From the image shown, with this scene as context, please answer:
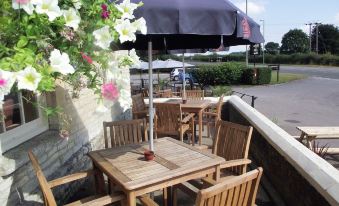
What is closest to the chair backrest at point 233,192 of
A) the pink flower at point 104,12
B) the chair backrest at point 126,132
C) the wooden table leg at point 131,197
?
the wooden table leg at point 131,197

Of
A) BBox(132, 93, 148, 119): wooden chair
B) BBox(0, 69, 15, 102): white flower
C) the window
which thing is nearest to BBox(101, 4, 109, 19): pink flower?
BBox(0, 69, 15, 102): white flower

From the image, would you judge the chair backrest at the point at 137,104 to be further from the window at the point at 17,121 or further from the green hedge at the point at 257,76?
the green hedge at the point at 257,76

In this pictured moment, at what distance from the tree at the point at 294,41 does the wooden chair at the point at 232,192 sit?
Result: 293 ft

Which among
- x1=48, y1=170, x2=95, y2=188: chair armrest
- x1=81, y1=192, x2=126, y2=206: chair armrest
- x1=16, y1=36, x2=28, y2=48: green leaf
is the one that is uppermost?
x1=16, y1=36, x2=28, y2=48: green leaf

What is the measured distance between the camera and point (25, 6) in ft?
4.70

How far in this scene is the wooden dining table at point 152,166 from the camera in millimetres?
2621

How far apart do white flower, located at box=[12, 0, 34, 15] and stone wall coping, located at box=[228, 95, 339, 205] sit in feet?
7.82

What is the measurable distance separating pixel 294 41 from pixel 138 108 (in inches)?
3549

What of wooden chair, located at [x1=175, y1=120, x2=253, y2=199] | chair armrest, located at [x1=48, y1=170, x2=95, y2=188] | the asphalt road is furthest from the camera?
the asphalt road

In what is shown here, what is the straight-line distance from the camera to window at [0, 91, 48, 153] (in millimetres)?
3018

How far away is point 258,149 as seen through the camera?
4.84m

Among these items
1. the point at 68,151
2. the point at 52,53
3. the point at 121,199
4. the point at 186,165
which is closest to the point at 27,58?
the point at 52,53

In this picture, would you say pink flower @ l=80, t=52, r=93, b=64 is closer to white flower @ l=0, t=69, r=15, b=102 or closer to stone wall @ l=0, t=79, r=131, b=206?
stone wall @ l=0, t=79, r=131, b=206

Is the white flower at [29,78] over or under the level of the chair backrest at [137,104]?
over
